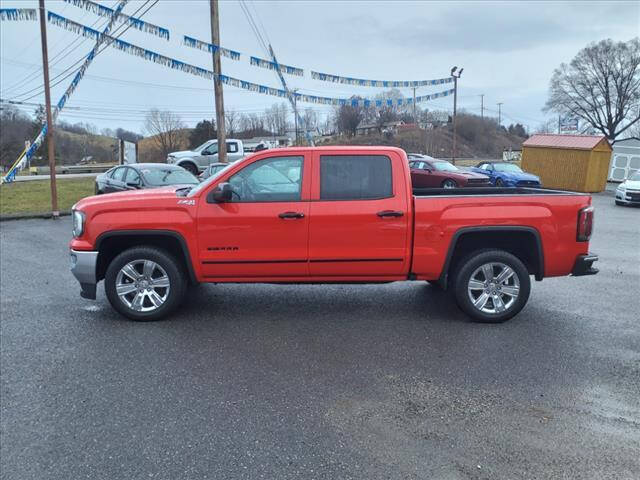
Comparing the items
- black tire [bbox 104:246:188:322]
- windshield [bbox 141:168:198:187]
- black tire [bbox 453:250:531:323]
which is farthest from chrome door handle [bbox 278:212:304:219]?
windshield [bbox 141:168:198:187]

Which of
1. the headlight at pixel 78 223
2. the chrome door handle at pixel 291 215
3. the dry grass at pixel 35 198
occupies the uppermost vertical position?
the chrome door handle at pixel 291 215

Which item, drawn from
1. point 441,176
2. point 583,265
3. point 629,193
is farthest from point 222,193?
point 629,193

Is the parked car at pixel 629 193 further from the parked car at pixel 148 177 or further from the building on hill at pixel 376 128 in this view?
the building on hill at pixel 376 128

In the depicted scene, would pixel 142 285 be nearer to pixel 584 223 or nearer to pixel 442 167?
pixel 584 223

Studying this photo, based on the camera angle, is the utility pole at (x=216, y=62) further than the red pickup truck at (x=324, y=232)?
Yes

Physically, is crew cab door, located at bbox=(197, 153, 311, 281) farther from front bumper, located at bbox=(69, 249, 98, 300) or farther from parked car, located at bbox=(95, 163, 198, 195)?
parked car, located at bbox=(95, 163, 198, 195)

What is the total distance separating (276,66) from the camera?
16.1 m

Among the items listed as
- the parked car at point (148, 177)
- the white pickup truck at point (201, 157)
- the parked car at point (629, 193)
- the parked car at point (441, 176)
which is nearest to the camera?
→ the parked car at point (148, 177)

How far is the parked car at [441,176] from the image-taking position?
785 inches

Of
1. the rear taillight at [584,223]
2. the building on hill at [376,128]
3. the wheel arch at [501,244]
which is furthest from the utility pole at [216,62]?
the building on hill at [376,128]

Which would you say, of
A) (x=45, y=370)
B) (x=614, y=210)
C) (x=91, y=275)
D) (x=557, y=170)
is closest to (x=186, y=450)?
(x=45, y=370)

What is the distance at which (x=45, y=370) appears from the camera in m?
4.07

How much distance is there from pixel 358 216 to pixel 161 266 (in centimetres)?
214

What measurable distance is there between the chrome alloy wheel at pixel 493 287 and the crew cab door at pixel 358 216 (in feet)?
2.56
